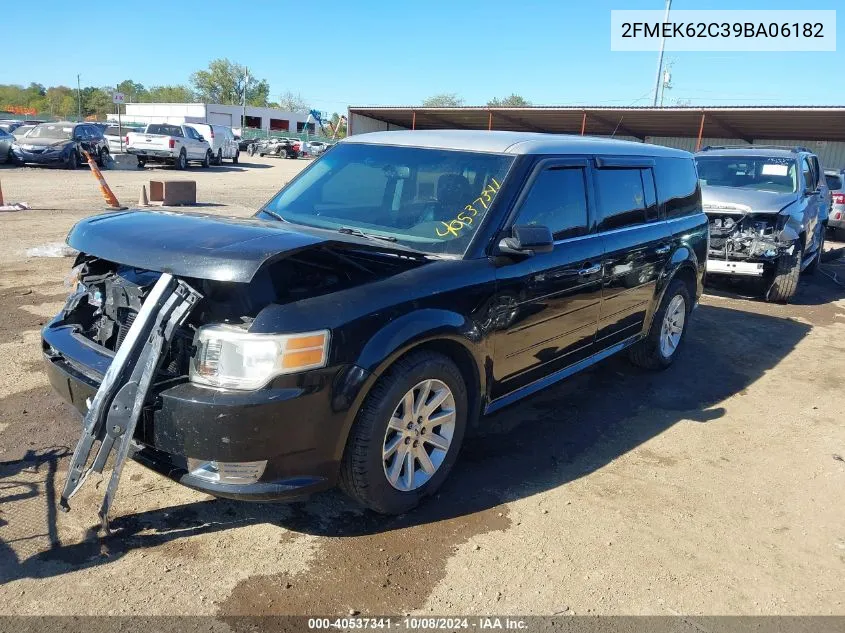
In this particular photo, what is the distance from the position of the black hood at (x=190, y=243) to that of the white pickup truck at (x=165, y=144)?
2337 centimetres

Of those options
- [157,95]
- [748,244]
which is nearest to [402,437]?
[748,244]

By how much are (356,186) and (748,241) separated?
21.2ft

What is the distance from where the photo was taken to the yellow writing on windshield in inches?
145

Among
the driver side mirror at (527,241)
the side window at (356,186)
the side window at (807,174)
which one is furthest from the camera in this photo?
the side window at (807,174)

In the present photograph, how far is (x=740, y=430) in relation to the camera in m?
4.72

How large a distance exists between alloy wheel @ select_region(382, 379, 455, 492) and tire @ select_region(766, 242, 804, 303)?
6.96 meters

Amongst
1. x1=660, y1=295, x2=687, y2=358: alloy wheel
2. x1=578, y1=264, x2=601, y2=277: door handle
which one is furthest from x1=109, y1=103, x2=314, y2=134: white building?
x1=578, y1=264, x2=601, y2=277: door handle

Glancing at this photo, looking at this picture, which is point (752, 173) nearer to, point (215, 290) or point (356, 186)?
point (356, 186)

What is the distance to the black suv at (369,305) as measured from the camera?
2.73 m

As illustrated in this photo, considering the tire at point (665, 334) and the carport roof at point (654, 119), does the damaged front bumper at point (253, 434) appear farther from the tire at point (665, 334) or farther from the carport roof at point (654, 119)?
the carport roof at point (654, 119)

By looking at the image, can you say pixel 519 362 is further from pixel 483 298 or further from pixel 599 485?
pixel 599 485

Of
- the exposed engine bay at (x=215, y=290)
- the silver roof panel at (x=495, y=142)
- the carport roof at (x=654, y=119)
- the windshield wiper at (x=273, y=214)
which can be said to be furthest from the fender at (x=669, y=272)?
the carport roof at (x=654, y=119)

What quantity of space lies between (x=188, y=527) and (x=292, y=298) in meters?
1.23

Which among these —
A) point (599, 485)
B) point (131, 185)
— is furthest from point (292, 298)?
point (131, 185)
